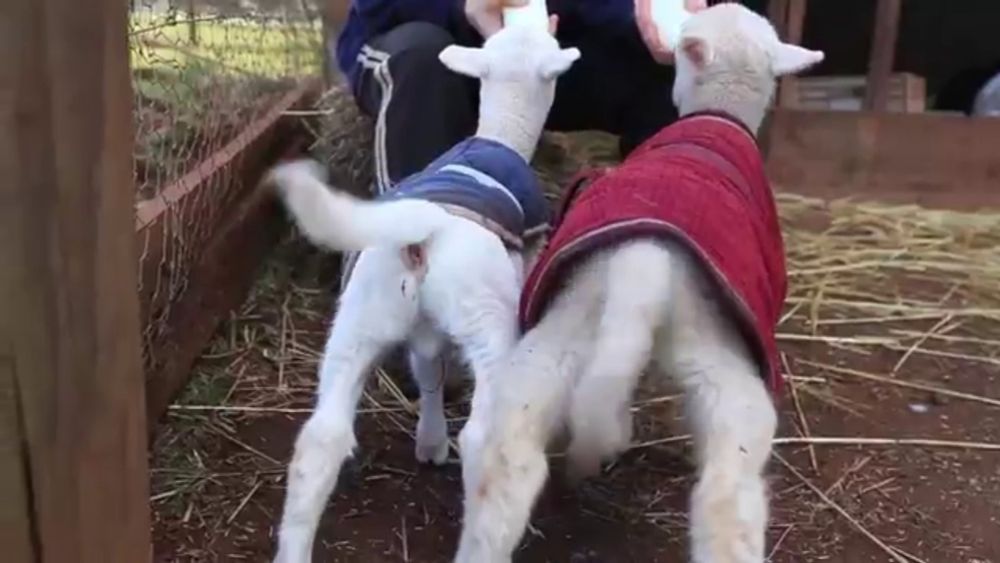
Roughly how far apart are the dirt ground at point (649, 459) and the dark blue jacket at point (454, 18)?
0.49 m

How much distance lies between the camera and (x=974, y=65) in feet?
13.7

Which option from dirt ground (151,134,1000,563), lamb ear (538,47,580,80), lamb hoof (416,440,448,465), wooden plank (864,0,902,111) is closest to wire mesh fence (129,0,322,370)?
dirt ground (151,134,1000,563)

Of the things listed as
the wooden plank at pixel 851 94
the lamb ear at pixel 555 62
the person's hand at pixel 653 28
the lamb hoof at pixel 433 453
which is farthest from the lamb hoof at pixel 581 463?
the wooden plank at pixel 851 94

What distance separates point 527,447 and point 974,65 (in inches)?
136

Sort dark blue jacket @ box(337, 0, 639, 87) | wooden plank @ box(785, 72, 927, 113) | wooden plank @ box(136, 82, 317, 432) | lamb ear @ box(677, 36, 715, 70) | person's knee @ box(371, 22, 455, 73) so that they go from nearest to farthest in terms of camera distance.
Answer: lamb ear @ box(677, 36, 715, 70) → wooden plank @ box(136, 82, 317, 432) → person's knee @ box(371, 22, 455, 73) → dark blue jacket @ box(337, 0, 639, 87) → wooden plank @ box(785, 72, 927, 113)

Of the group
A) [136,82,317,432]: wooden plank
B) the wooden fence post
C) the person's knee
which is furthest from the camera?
the wooden fence post

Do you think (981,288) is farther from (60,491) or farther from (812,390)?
(60,491)

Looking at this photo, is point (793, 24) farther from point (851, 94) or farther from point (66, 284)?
point (66, 284)

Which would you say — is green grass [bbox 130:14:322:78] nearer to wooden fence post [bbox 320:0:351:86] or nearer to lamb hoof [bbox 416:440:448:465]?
wooden fence post [bbox 320:0:351:86]

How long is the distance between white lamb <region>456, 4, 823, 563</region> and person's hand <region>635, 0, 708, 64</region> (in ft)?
1.87

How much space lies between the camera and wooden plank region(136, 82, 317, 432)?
1857mm

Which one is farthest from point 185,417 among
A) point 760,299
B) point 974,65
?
point 974,65

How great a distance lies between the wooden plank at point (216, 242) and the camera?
1.86 meters

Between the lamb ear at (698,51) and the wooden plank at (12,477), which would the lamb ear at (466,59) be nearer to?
the lamb ear at (698,51)
